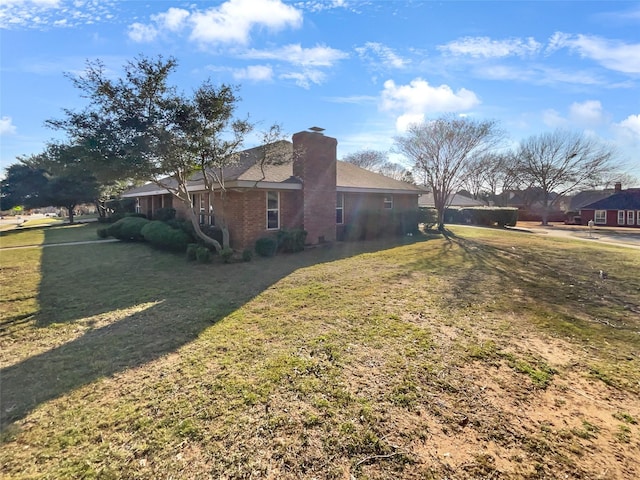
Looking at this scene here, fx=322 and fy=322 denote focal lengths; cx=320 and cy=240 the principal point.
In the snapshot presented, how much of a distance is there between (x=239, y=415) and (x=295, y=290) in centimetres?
445

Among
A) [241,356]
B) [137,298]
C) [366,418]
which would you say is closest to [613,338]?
[366,418]

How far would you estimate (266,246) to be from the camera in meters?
11.7

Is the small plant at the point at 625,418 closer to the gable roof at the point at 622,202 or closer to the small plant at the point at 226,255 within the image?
the small plant at the point at 226,255

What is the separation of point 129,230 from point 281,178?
8.10 m

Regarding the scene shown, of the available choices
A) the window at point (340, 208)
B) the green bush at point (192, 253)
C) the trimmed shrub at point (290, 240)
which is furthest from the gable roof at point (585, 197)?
the green bush at point (192, 253)

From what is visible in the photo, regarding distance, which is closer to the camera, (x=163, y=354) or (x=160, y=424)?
(x=160, y=424)

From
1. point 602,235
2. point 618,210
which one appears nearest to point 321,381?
point 602,235

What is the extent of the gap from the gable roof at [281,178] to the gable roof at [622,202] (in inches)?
1350

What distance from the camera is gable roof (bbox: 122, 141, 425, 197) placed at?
11.9 m

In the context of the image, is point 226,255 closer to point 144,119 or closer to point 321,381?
point 144,119

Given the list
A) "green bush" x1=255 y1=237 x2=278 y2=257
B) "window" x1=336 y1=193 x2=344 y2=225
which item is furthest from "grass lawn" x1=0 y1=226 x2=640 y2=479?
"window" x1=336 y1=193 x2=344 y2=225

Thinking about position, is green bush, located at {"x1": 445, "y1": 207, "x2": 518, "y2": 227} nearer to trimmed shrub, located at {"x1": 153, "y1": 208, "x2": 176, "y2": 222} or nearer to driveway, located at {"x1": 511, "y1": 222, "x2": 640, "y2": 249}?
driveway, located at {"x1": 511, "y1": 222, "x2": 640, "y2": 249}

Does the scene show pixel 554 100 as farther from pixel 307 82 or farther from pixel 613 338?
pixel 613 338

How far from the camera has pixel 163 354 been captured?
14.7 feet
